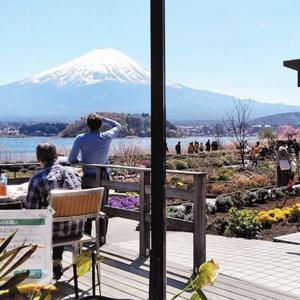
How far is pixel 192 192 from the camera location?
520 cm

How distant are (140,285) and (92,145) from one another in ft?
7.62

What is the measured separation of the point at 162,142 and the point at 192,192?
98.1 inches

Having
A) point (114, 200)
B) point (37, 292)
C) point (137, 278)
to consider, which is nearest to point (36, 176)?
point (137, 278)

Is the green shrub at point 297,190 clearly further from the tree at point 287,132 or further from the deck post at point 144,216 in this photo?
the tree at point 287,132

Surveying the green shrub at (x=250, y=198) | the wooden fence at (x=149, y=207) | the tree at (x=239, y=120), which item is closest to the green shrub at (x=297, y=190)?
the green shrub at (x=250, y=198)

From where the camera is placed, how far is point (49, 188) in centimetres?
466

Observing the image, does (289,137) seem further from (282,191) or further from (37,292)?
(37,292)

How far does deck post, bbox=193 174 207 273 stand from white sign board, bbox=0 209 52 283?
2.42 m

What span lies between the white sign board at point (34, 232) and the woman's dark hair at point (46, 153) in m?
→ 1.88

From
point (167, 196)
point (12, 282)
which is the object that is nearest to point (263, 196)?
point (167, 196)

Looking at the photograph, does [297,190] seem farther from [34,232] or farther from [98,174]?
[34,232]

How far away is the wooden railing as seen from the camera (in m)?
5.13

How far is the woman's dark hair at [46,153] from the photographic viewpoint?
472 cm

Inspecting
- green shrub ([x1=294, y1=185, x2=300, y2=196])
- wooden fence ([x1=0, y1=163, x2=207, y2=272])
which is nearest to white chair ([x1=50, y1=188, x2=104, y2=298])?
wooden fence ([x1=0, y1=163, x2=207, y2=272])
